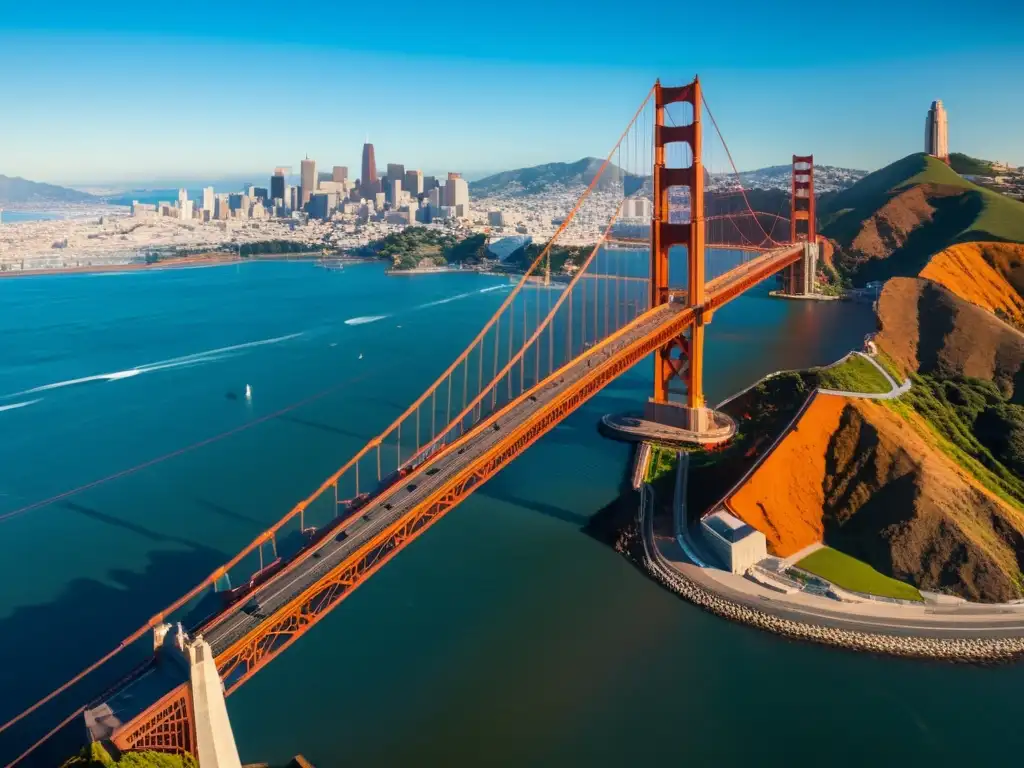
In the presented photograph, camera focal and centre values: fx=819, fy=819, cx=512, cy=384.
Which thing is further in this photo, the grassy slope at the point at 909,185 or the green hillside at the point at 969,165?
the green hillside at the point at 969,165

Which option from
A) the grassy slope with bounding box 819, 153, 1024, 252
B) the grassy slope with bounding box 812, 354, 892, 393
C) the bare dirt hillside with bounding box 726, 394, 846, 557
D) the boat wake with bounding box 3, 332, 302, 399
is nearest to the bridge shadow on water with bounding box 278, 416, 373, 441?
the boat wake with bounding box 3, 332, 302, 399

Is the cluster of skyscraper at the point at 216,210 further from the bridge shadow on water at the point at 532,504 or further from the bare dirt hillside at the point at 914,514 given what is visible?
the bare dirt hillside at the point at 914,514

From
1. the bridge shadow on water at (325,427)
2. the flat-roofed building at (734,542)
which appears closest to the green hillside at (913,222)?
the flat-roofed building at (734,542)

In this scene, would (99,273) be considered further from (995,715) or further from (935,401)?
(995,715)

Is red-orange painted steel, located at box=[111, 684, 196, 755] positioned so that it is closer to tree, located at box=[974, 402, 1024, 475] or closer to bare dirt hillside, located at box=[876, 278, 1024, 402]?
tree, located at box=[974, 402, 1024, 475]

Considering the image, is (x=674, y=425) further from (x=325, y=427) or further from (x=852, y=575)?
(x=325, y=427)

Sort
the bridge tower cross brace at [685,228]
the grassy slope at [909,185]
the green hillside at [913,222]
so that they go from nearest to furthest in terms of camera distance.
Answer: the bridge tower cross brace at [685,228]
the grassy slope at [909,185]
the green hillside at [913,222]

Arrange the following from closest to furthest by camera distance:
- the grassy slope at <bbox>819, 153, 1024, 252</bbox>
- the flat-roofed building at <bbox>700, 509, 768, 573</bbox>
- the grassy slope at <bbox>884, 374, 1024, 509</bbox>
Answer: the flat-roofed building at <bbox>700, 509, 768, 573</bbox> < the grassy slope at <bbox>884, 374, 1024, 509</bbox> < the grassy slope at <bbox>819, 153, 1024, 252</bbox>
